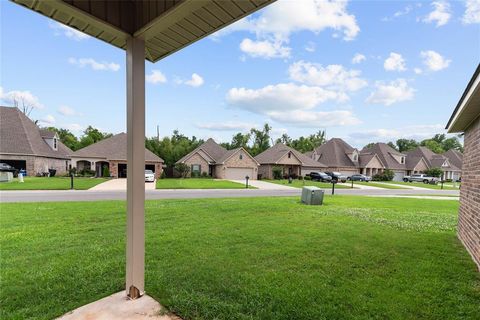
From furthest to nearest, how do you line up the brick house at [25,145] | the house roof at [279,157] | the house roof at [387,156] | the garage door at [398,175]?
the garage door at [398,175]
the house roof at [387,156]
the house roof at [279,157]
the brick house at [25,145]

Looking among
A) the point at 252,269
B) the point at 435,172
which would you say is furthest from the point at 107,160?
the point at 435,172

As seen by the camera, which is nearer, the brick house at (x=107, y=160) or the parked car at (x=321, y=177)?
the brick house at (x=107, y=160)

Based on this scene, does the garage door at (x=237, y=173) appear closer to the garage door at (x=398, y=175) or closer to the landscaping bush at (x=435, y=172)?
the garage door at (x=398, y=175)

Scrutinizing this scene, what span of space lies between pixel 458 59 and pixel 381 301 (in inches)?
185

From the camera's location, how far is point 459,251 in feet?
16.8

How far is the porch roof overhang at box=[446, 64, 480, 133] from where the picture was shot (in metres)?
3.45

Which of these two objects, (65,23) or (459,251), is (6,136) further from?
(459,251)

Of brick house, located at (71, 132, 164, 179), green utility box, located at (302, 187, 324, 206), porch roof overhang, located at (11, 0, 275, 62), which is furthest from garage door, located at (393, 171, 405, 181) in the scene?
porch roof overhang, located at (11, 0, 275, 62)

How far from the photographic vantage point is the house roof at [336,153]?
41.8 meters

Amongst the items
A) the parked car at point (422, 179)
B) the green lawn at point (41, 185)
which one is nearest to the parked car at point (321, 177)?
the parked car at point (422, 179)

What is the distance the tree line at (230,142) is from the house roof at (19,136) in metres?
11.2

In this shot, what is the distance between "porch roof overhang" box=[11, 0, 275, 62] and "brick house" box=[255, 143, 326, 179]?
34.0m

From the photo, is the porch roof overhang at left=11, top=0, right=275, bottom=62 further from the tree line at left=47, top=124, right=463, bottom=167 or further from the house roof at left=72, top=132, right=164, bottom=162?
the tree line at left=47, top=124, right=463, bottom=167

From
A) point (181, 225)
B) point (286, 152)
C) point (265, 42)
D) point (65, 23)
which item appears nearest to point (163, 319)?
point (65, 23)
